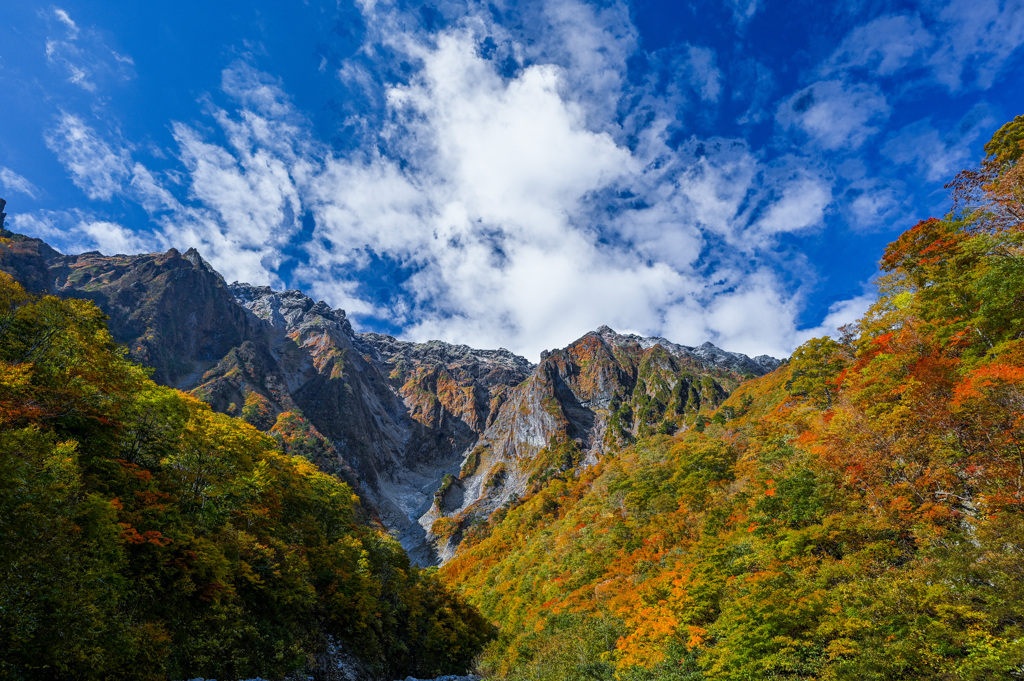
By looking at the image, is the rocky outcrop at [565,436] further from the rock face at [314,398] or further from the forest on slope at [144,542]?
the forest on slope at [144,542]

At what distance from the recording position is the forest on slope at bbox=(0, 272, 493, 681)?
1103 centimetres

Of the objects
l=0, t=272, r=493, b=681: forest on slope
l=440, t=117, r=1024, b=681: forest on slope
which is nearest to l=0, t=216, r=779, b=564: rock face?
l=440, t=117, r=1024, b=681: forest on slope

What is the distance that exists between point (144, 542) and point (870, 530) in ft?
95.1

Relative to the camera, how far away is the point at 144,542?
15.9 metres

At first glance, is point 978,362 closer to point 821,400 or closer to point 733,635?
point 733,635

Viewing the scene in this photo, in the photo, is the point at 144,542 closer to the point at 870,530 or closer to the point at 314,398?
the point at 870,530

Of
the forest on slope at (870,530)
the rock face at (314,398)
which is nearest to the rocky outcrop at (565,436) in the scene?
the rock face at (314,398)

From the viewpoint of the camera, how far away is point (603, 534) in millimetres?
33812

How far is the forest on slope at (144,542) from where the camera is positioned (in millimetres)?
11031

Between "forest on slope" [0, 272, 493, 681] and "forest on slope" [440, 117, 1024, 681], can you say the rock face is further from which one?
"forest on slope" [0, 272, 493, 681]

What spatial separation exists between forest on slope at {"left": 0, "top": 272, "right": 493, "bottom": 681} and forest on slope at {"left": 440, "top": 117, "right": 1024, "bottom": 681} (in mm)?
13674

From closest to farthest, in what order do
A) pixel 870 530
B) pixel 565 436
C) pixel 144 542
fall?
1. pixel 870 530
2. pixel 144 542
3. pixel 565 436

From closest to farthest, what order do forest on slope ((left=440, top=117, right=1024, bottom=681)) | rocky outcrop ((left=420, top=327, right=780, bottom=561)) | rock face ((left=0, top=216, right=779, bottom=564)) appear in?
1. forest on slope ((left=440, top=117, right=1024, bottom=681))
2. rock face ((left=0, top=216, right=779, bottom=564))
3. rocky outcrop ((left=420, top=327, right=780, bottom=561))

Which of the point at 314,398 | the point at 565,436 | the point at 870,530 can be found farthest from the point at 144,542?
the point at 314,398
